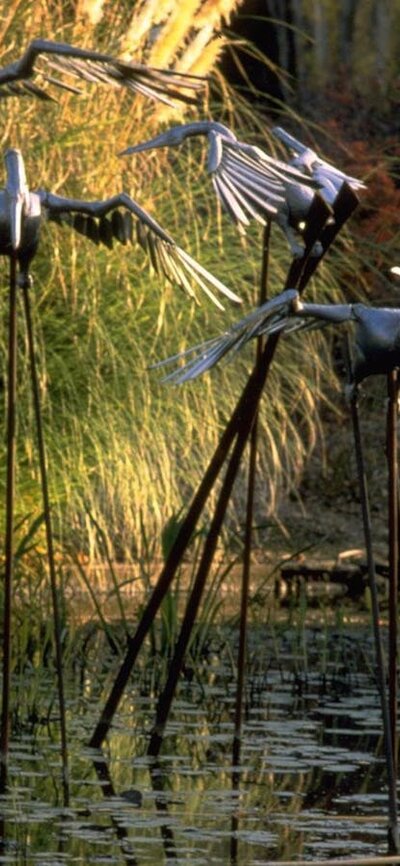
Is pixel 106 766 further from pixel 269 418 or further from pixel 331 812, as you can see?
pixel 269 418

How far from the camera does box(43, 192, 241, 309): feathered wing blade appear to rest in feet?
13.4

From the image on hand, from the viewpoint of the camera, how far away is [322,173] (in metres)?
4.12

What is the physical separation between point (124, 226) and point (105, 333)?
352 centimetres

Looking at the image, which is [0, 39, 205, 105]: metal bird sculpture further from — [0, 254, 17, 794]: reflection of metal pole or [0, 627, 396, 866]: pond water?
[0, 627, 396, 866]: pond water

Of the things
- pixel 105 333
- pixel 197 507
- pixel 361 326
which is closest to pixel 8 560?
pixel 197 507

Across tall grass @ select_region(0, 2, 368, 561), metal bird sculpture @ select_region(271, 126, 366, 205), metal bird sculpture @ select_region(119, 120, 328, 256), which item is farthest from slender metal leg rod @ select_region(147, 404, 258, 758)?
tall grass @ select_region(0, 2, 368, 561)

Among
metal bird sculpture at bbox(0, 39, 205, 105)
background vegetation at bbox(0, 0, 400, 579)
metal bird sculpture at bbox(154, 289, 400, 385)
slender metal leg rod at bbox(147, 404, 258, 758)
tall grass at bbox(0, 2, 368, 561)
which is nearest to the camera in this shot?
metal bird sculpture at bbox(154, 289, 400, 385)

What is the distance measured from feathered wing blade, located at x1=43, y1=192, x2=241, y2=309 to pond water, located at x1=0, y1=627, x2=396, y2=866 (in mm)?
984

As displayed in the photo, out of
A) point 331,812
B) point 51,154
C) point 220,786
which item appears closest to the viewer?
point 331,812

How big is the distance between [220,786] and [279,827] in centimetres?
45

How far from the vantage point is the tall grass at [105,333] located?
7.58 m

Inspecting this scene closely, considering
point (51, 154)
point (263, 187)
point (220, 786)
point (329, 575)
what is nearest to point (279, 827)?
point (220, 786)

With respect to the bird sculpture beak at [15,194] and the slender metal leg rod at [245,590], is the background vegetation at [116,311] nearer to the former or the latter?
the slender metal leg rod at [245,590]

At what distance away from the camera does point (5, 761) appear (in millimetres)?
3955
